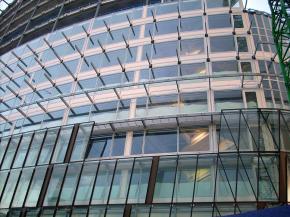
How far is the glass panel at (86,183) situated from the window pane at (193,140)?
5052mm

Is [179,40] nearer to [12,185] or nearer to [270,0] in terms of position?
[270,0]

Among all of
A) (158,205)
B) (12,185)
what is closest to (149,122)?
(158,205)

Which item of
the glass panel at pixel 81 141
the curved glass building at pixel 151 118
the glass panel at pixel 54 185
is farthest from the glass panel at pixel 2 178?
the glass panel at pixel 81 141

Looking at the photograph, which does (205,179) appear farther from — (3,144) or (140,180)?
(3,144)

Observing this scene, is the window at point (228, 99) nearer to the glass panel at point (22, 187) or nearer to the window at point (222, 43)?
the window at point (222, 43)

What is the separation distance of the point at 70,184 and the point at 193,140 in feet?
24.3

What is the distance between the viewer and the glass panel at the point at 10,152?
2414 centimetres

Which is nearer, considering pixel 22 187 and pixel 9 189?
pixel 22 187

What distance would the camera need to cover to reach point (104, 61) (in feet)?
87.5

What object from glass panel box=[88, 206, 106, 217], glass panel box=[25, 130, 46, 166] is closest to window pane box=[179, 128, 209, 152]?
glass panel box=[88, 206, 106, 217]

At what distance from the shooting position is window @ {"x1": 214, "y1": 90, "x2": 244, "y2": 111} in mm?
20969

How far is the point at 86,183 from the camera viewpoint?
2033cm

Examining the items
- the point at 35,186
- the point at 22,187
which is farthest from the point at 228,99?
the point at 22,187

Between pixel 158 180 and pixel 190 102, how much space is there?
5.38 metres
